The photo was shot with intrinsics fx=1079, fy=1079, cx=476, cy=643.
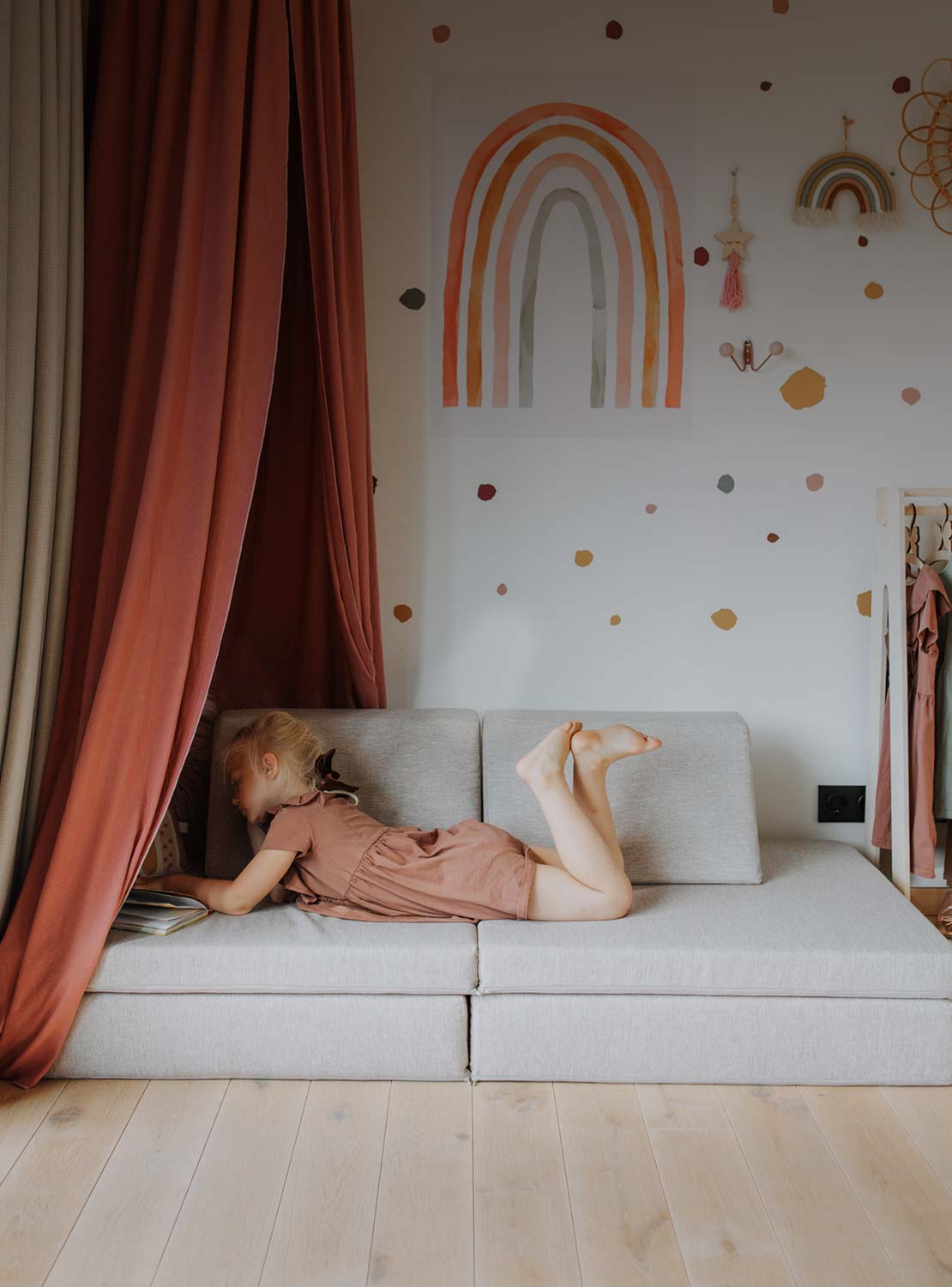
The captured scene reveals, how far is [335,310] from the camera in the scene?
2.46m

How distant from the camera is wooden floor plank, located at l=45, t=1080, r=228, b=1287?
1.61 metres

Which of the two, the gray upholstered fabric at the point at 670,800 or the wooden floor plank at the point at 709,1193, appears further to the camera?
the gray upholstered fabric at the point at 670,800

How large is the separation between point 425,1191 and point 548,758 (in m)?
0.87

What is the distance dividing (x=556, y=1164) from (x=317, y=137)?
2.14 m

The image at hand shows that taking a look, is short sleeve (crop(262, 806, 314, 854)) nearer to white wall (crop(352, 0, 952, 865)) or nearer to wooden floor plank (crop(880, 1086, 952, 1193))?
white wall (crop(352, 0, 952, 865))

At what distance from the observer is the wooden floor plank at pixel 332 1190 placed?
162 centimetres

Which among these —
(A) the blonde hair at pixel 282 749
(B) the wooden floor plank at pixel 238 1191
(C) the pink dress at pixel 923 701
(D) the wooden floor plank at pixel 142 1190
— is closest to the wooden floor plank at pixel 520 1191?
(B) the wooden floor plank at pixel 238 1191

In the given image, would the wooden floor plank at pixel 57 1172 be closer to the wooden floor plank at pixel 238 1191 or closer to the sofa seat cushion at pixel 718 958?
the wooden floor plank at pixel 238 1191

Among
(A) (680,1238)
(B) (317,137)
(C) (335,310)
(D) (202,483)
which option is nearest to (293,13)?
(B) (317,137)

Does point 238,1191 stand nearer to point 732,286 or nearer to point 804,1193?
point 804,1193

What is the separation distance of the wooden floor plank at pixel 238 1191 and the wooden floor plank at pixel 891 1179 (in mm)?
973

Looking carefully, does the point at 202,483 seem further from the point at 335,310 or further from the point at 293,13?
the point at 293,13

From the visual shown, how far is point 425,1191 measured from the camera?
1801 mm

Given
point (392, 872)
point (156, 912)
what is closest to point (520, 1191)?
point (392, 872)
